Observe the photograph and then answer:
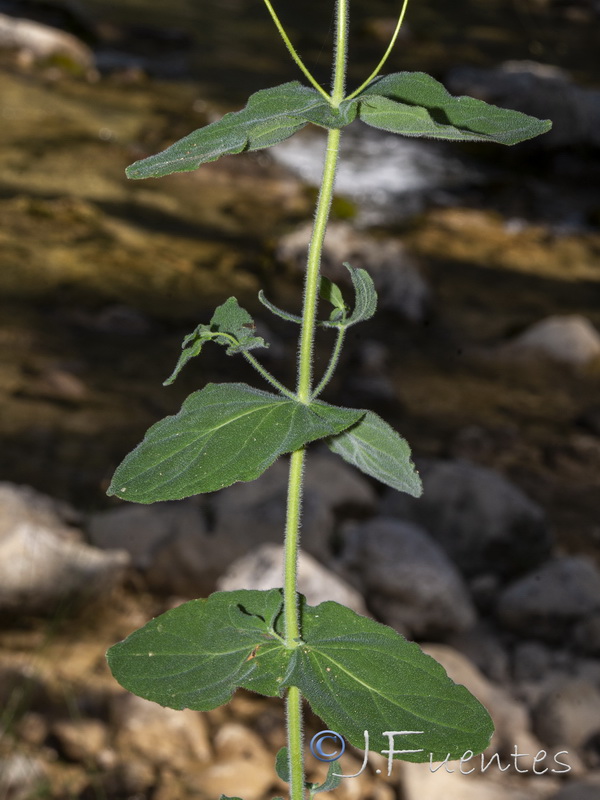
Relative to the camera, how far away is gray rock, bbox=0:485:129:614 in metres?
3.63

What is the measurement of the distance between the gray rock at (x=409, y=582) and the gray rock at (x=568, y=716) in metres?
0.53

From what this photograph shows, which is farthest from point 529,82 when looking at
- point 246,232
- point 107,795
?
point 107,795

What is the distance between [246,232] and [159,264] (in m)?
1.15

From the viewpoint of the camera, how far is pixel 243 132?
117cm

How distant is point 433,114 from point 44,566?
2864 mm

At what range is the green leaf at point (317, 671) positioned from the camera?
3.95 ft

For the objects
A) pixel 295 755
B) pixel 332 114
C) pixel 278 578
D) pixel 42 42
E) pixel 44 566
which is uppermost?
pixel 332 114

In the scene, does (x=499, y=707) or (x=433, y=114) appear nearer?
(x=433, y=114)

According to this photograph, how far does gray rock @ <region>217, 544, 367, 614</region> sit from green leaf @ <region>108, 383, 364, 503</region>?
2380 millimetres

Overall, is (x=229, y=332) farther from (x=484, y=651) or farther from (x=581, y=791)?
(x=484, y=651)

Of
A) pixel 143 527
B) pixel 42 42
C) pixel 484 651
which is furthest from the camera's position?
pixel 42 42

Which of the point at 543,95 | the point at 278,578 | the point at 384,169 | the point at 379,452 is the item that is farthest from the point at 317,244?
the point at 543,95

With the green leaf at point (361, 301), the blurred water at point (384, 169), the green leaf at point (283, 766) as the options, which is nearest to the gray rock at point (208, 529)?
the green leaf at point (283, 766)

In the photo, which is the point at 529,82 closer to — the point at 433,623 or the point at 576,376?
the point at 576,376
